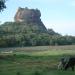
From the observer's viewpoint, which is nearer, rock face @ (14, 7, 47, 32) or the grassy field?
the grassy field

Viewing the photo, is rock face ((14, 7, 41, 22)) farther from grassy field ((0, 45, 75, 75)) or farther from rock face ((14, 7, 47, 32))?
grassy field ((0, 45, 75, 75))

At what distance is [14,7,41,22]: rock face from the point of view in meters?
163

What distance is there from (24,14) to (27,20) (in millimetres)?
7773

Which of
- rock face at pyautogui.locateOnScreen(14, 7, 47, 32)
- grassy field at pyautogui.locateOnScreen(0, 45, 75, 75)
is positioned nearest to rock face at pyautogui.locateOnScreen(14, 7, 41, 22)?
rock face at pyautogui.locateOnScreen(14, 7, 47, 32)

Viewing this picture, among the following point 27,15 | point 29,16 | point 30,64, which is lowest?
point 30,64

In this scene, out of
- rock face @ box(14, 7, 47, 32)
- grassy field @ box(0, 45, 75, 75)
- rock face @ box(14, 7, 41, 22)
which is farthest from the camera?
rock face @ box(14, 7, 41, 22)

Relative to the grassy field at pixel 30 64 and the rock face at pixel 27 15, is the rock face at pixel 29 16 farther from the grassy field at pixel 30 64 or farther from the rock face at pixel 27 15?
the grassy field at pixel 30 64

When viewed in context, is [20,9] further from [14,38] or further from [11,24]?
[14,38]

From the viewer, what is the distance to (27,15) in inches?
6624

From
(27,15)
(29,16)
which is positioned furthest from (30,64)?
(27,15)

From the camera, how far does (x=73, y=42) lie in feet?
369

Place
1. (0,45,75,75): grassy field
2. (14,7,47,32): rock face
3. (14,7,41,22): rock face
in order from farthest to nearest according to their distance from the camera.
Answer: (14,7,41,22): rock face → (14,7,47,32): rock face → (0,45,75,75): grassy field

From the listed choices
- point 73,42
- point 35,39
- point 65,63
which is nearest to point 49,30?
point 73,42

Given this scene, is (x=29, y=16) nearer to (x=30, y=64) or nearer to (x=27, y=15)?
(x=27, y=15)
